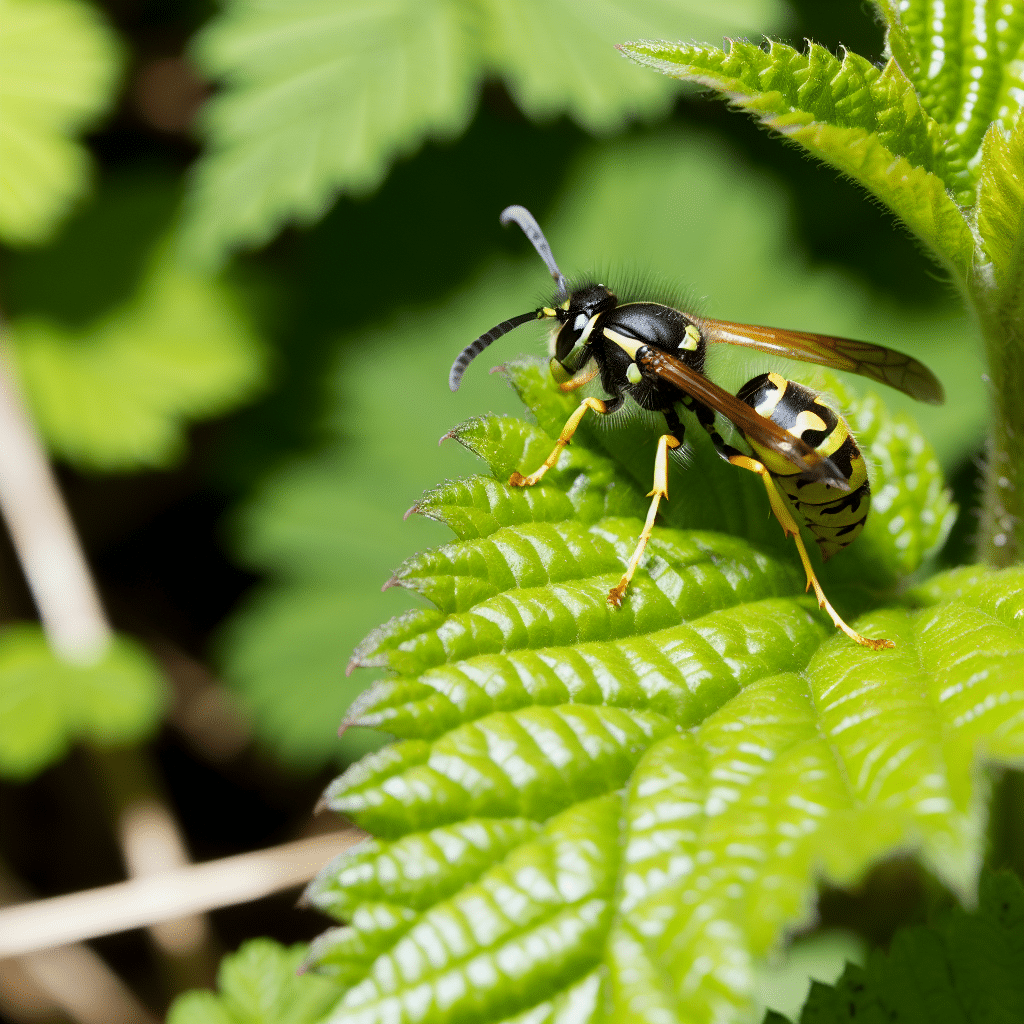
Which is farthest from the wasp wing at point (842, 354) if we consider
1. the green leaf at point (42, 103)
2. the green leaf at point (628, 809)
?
the green leaf at point (42, 103)

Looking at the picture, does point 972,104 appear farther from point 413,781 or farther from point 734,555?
point 413,781

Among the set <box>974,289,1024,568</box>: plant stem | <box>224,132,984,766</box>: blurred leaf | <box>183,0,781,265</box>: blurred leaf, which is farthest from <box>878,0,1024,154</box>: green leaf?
<box>224,132,984,766</box>: blurred leaf

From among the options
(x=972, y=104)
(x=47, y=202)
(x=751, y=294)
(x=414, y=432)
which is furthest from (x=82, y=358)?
(x=972, y=104)

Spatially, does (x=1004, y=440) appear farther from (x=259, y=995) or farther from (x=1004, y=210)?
(x=259, y=995)

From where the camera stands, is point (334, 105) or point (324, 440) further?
point (324, 440)

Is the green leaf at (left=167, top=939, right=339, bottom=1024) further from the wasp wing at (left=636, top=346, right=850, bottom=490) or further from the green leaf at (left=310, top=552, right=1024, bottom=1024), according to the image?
the wasp wing at (left=636, top=346, right=850, bottom=490)

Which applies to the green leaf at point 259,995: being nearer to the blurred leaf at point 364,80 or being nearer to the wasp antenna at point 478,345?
Result: the wasp antenna at point 478,345
